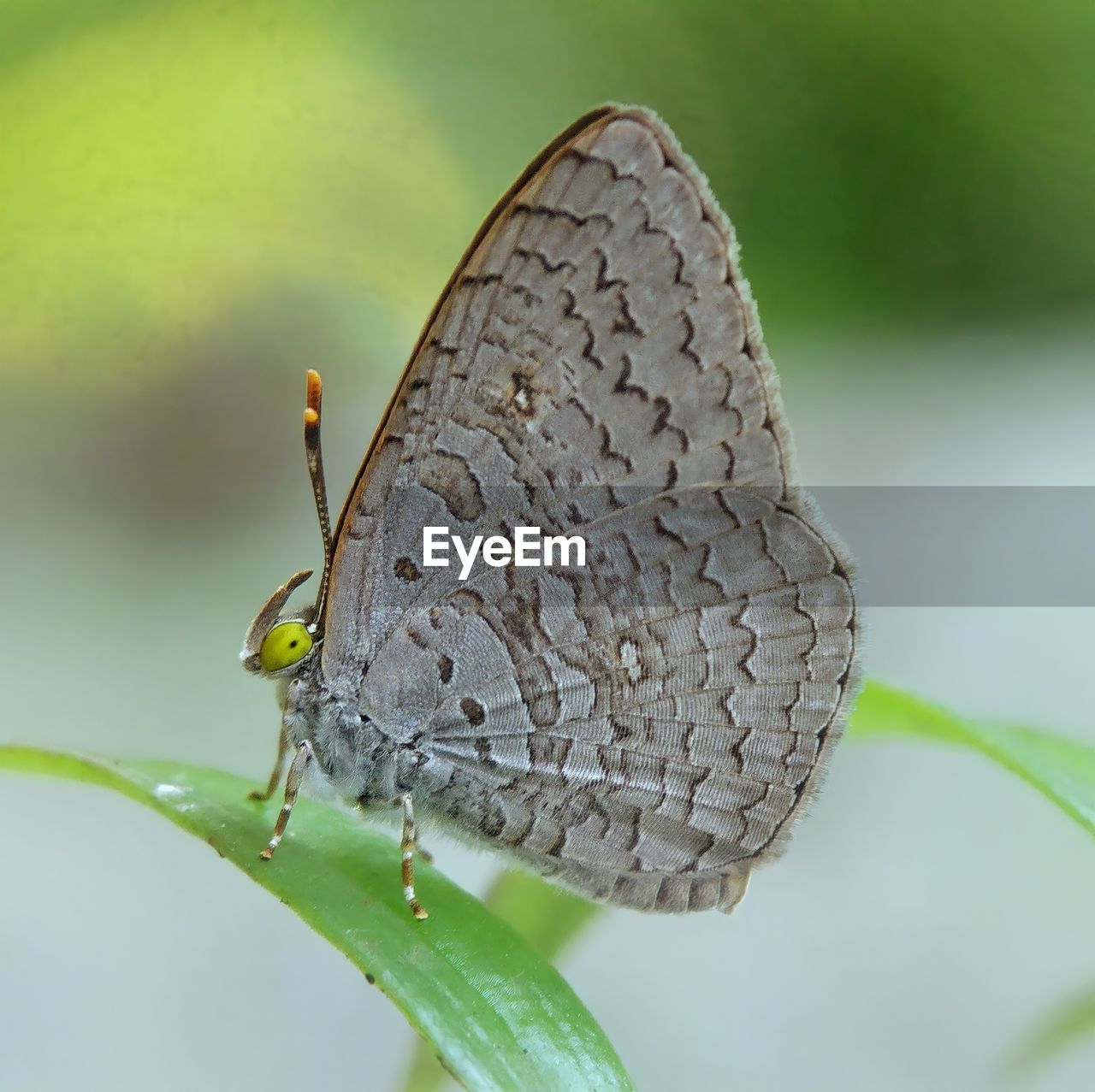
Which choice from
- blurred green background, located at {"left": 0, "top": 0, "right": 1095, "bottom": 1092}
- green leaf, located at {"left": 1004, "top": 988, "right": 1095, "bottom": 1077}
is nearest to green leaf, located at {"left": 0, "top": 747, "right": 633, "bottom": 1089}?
blurred green background, located at {"left": 0, "top": 0, "right": 1095, "bottom": 1092}

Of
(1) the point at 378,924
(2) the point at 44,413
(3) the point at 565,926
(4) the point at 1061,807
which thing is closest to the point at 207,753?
(2) the point at 44,413

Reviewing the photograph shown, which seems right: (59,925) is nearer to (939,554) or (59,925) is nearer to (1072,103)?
(939,554)

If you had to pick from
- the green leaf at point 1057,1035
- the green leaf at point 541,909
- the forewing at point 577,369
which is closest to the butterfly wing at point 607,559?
the forewing at point 577,369

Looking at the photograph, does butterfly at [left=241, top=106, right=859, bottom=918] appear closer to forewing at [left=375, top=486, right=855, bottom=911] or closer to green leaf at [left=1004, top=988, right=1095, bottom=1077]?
forewing at [left=375, top=486, right=855, bottom=911]

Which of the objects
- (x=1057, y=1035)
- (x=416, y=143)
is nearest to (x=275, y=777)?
(x=1057, y=1035)

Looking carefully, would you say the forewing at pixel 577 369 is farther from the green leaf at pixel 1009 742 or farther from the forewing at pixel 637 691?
the green leaf at pixel 1009 742

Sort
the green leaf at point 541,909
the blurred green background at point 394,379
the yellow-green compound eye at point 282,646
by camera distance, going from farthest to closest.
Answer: the blurred green background at point 394,379 → the green leaf at point 541,909 → the yellow-green compound eye at point 282,646
